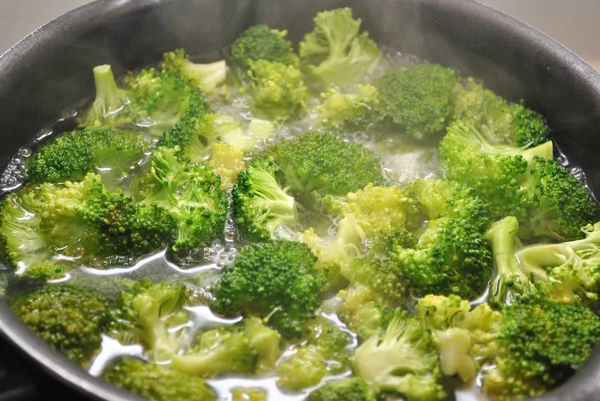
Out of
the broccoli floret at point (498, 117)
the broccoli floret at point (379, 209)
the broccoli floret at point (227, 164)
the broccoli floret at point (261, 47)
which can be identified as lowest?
the broccoli floret at point (498, 117)

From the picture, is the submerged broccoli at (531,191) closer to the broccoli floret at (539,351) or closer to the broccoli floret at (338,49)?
the broccoli floret at (539,351)

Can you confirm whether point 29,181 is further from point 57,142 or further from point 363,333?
point 363,333

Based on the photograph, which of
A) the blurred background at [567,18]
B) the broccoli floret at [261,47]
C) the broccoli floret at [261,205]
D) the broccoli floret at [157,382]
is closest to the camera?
the broccoli floret at [157,382]

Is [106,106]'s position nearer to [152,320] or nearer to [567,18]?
[152,320]

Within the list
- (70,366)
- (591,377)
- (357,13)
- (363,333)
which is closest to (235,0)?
(357,13)

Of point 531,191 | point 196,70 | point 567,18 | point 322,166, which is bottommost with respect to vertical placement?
point 567,18

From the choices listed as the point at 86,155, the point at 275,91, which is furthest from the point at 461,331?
the point at 86,155

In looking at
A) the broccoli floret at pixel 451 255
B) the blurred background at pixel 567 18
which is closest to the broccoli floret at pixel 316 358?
the broccoli floret at pixel 451 255

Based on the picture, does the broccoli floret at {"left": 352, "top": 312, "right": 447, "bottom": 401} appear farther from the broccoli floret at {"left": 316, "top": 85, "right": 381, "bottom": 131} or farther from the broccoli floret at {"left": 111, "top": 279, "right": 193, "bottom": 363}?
the broccoli floret at {"left": 316, "top": 85, "right": 381, "bottom": 131}
